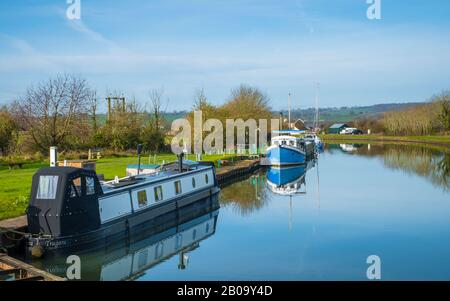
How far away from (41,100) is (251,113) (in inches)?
852

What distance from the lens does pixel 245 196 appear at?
27094mm

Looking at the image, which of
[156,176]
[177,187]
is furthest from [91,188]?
[177,187]

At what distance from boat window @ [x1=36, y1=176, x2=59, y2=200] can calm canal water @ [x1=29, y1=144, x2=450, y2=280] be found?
169 cm

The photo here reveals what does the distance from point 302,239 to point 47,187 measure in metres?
8.23

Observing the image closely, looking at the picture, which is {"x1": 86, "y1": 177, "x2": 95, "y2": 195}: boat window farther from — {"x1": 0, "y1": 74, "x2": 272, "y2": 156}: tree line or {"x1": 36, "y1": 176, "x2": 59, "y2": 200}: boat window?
{"x1": 0, "y1": 74, "x2": 272, "y2": 156}: tree line

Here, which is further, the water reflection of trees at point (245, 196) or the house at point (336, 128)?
the house at point (336, 128)

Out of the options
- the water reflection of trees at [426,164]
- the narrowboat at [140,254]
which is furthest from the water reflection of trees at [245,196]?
Answer: the water reflection of trees at [426,164]

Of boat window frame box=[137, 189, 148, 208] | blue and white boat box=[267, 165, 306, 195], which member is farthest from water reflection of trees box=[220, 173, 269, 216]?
boat window frame box=[137, 189, 148, 208]

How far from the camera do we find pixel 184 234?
1873 cm

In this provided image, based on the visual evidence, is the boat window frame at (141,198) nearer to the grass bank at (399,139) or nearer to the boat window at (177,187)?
the boat window at (177,187)

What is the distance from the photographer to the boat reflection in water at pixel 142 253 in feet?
44.6

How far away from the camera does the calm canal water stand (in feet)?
45.2

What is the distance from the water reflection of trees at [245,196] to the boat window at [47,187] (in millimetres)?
10260
